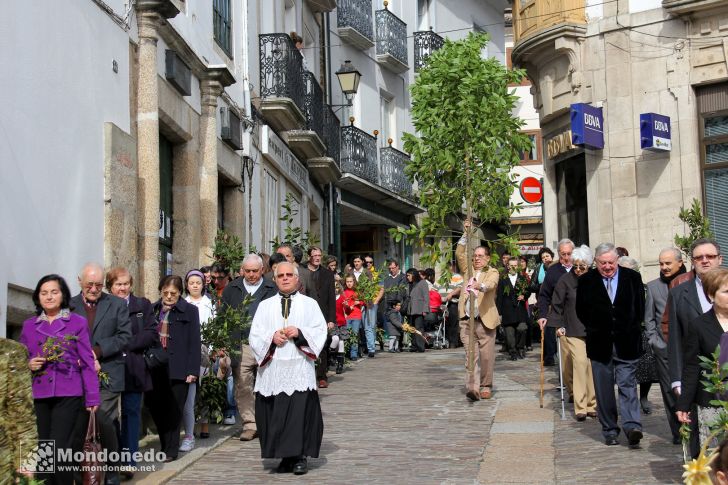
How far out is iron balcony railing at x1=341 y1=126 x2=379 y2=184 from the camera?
2823 centimetres

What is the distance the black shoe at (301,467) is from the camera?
9633 millimetres

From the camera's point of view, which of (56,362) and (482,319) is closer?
(56,362)

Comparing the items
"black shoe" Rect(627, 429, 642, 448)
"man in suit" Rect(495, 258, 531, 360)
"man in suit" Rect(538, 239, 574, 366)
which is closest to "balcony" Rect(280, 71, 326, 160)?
"man in suit" Rect(495, 258, 531, 360)

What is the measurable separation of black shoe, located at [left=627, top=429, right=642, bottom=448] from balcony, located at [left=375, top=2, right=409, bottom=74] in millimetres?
21591

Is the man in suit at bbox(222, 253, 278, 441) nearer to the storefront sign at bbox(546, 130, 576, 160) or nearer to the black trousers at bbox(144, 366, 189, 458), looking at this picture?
the black trousers at bbox(144, 366, 189, 458)

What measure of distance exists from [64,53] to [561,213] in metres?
14.8

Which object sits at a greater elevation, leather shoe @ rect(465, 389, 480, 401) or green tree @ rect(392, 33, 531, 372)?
green tree @ rect(392, 33, 531, 372)

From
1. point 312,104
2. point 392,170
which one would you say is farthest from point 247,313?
point 392,170

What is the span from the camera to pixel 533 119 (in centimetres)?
4444

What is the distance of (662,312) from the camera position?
408 inches

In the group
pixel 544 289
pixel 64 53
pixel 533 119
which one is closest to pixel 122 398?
pixel 64 53

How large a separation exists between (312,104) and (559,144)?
4901 millimetres

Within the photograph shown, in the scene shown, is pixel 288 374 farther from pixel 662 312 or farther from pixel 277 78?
pixel 277 78

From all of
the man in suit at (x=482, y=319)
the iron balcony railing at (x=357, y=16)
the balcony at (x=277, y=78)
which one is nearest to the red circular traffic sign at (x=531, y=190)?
the iron balcony railing at (x=357, y=16)
